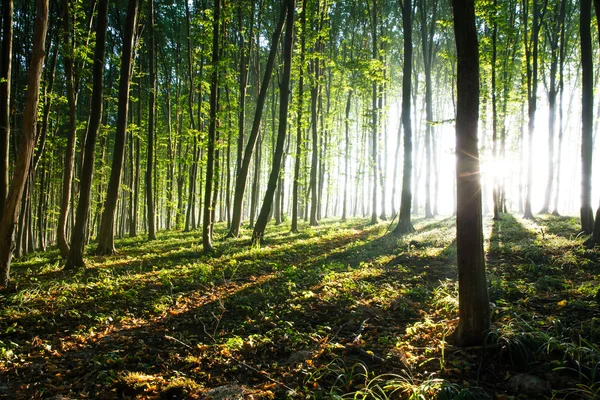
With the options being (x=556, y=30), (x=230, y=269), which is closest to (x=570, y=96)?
(x=556, y=30)

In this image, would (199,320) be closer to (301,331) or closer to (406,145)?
(301,331)

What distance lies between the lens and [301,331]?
5.27 m

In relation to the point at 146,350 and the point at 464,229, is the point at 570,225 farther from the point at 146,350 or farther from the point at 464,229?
the point at 146,350

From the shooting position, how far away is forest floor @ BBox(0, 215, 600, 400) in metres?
3.60

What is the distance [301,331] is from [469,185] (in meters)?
3.26

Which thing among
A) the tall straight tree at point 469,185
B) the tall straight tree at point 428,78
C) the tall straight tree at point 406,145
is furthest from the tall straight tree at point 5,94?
the tall straight tree at point 428,78

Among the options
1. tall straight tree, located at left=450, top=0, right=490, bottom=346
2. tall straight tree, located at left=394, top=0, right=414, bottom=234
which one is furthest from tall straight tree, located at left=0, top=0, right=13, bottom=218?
tall straight tree, located at left=394, top=0, right=414, bottom=234

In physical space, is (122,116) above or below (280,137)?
above

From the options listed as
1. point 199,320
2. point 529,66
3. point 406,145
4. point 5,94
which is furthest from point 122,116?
point 529,66

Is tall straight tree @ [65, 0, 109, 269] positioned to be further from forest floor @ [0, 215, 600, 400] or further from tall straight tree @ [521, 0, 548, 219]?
tall straight tree @ [521, 0, 548, 219]

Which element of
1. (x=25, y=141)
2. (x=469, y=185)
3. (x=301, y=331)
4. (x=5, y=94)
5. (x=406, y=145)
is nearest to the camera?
(x=469, y=185)

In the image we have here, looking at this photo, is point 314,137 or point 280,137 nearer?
point 280,137

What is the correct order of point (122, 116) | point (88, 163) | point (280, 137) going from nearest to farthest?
1. point (88, 163)
2. point (122, 116)
3. point (280, 137)

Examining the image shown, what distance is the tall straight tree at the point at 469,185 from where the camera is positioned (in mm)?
4109
